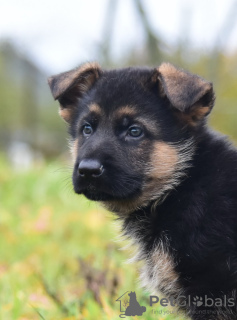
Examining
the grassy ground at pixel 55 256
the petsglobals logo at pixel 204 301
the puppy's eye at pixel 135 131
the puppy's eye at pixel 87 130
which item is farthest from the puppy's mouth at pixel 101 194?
the petsglobals logo at pixel 204 301

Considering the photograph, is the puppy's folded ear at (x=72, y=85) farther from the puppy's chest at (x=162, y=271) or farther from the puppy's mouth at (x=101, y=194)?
the puppy's chest at (x=162, y=271)

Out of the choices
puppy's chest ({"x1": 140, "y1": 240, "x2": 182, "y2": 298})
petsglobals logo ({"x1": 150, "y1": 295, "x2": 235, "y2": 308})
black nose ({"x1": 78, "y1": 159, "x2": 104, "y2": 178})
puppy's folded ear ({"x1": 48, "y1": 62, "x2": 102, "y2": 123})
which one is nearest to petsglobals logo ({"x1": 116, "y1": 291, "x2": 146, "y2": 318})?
puppy's chest ({"x1": 140, "y1": 240, "x2": 182, "y2": 298})

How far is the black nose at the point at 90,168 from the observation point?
3783 mm

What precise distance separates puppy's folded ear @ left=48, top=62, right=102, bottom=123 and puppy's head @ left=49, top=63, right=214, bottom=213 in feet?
0.05

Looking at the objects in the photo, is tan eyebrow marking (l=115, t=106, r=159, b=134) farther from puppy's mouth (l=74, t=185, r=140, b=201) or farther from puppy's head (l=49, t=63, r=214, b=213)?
puppy's mouth (l=74, t=185, r=140, b=201)

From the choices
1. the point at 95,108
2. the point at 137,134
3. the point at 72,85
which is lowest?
the point at 137,134

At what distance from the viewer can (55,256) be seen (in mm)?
6914

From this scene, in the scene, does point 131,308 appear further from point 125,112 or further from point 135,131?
point 125,112

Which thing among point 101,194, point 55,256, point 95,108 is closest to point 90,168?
point 101,194

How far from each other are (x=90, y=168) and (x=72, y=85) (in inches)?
34.2

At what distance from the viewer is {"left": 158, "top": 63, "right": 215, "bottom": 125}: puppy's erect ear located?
3.71m

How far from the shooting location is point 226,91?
68.4 feet

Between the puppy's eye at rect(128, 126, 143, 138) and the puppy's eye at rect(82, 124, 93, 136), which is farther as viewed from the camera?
the puppy's eye at rect(82, 124, 93, 136)

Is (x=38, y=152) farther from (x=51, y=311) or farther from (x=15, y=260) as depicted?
(x=51, y=311)
